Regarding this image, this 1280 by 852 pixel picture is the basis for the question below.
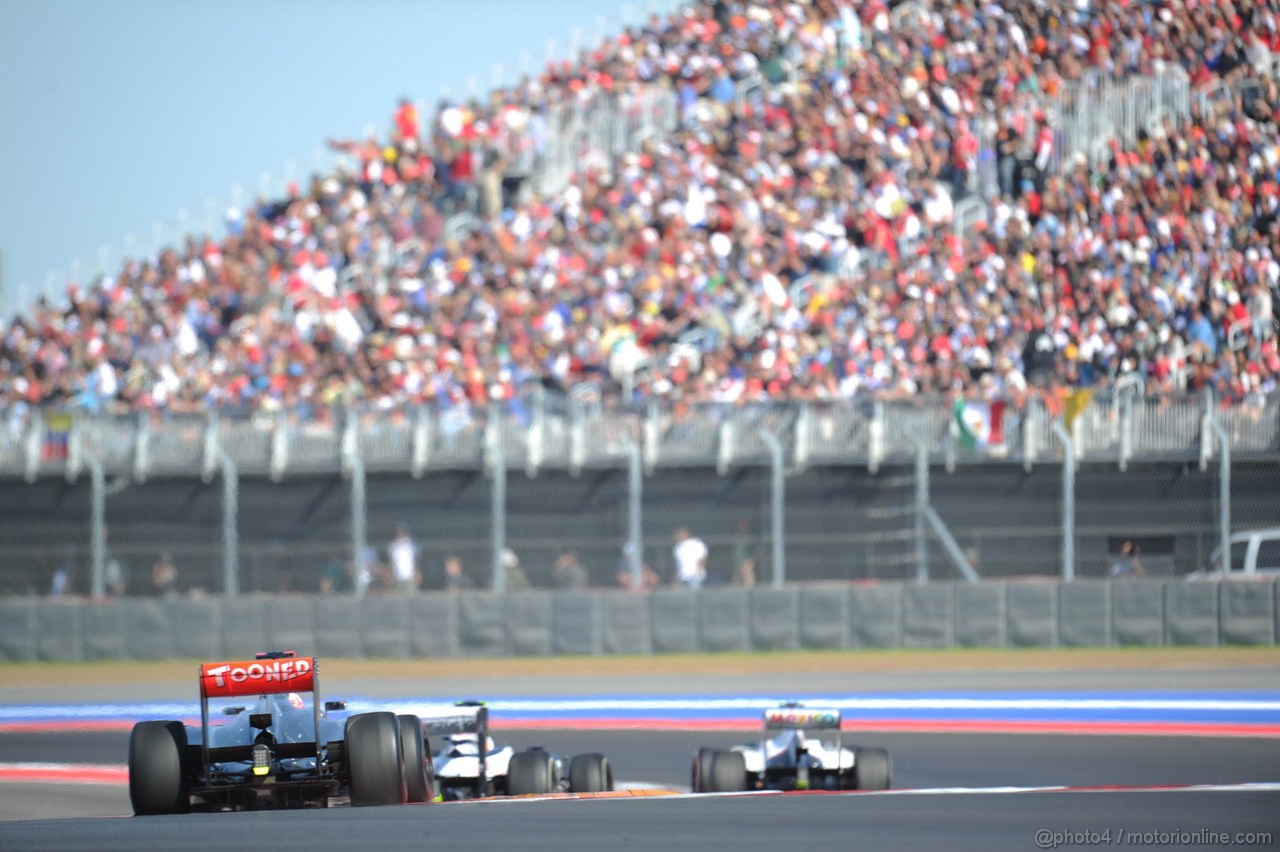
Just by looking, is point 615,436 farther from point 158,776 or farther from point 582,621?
point 158,776

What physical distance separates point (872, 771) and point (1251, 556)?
31.3 ft

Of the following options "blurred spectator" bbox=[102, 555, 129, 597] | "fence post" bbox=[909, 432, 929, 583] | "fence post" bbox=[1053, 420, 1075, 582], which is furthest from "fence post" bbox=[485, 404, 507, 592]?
"fence post" bbox=[1053, 420, 1075, 582]

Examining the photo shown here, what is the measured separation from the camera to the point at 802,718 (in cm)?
1053

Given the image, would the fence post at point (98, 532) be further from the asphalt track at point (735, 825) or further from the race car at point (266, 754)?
the asphalt track at point (735, 825)

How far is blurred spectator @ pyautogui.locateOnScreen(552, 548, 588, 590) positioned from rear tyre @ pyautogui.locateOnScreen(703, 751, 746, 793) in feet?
27.4

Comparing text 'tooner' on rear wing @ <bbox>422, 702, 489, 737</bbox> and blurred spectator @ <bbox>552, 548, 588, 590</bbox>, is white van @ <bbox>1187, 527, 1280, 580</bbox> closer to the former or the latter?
blurred spectator @ <bbox>552, 548, 588, 590</bbox>

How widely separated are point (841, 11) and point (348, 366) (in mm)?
9631

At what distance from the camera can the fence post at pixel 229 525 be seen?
18.7 meters

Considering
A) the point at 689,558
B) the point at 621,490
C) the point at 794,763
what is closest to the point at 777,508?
the point at 689,558

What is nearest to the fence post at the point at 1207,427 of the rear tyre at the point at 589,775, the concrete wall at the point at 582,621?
the concrete wall at the point at 582,621

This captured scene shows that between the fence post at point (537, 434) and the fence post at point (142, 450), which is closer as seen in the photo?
the fence post at point (537, 434)

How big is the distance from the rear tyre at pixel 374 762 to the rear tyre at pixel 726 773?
2.30 meters

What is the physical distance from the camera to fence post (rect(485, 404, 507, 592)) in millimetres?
18594

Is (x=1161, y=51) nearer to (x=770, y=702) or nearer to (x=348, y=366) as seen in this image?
(x=348, y=366)
